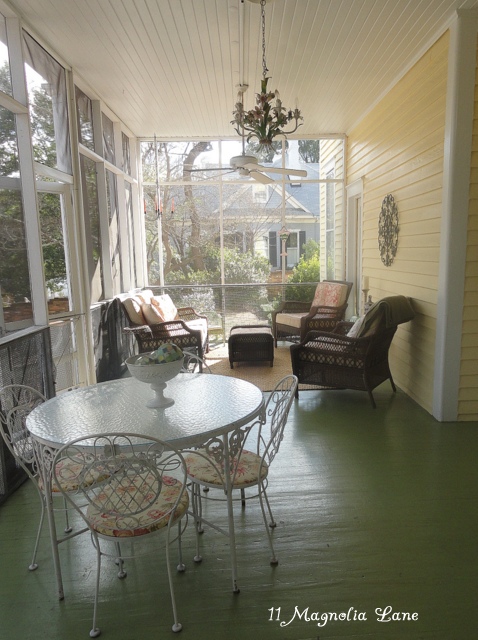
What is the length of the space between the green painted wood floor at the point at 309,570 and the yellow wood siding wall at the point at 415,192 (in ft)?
4.15

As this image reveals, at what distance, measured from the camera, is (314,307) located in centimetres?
596

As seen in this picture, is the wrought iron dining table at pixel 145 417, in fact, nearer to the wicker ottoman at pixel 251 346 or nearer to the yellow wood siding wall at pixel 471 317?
the yellow wood siding wall at pixel 471 317

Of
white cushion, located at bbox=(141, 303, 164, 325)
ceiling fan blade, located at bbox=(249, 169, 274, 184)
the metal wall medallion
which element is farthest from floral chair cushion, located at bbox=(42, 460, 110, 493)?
the metal wall medallion

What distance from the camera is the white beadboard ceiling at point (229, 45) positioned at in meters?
2.95

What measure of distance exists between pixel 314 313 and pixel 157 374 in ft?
13.7

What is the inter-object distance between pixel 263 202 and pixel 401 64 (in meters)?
3.40

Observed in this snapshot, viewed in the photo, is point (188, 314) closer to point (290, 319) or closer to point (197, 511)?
point (290, 319)

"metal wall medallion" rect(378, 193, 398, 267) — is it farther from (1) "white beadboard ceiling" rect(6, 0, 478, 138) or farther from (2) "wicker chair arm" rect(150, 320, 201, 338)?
(2) "wicker chair arm" rect(150, 320, 201, 338)

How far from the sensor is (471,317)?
3375 mm

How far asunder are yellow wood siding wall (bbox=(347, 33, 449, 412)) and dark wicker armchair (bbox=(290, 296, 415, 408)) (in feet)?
0.83

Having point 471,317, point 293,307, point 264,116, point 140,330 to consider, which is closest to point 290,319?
point 293,307

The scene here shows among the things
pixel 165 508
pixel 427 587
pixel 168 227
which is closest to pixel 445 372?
pixel 427 587

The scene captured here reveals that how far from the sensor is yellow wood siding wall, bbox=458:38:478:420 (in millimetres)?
3213

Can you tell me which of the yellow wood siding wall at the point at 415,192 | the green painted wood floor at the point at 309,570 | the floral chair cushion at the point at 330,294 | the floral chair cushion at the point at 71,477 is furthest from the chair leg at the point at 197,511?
the floral chair cushion at the point at 330,294
